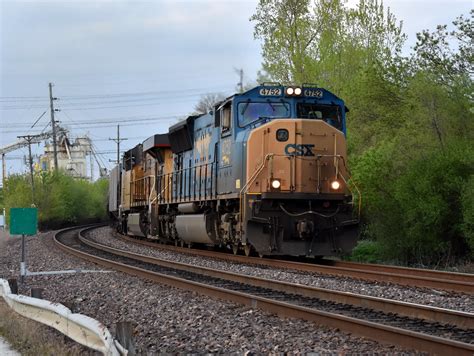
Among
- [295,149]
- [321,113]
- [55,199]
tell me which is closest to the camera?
[295,149]

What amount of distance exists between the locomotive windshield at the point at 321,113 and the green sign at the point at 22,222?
19.3 feet

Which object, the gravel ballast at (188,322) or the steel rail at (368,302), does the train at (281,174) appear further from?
the gravel ballast at (188,322)

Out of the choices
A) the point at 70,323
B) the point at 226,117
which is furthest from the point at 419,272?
the point at 70,323

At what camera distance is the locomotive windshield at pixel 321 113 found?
51.5 feet

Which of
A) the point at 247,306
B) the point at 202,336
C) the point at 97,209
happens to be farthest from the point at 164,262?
the point at 97,209

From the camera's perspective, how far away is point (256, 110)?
15758mm

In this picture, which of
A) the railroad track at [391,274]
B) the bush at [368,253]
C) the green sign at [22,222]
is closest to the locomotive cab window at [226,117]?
the railroad track at [391,274]

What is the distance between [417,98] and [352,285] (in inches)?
420

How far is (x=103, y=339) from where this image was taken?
5.97 metres

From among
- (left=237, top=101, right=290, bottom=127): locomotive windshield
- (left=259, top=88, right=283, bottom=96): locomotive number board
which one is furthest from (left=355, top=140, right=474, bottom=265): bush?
(left=259, top=88, right=283, bottom=96): locomotive number board

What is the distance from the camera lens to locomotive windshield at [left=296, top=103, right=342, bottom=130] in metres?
15.7

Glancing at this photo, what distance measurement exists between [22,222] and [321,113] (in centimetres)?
661

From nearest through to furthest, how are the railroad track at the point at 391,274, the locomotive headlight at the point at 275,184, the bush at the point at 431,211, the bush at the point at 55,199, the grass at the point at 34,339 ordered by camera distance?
the grass at the point at 34,339, the railroad track at the point at 391,274, the locomotive headlight at the point at 275,184, the bush at the point at 431,211, the bush at the point at 55,199

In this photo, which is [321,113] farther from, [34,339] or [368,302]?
[34,339]
